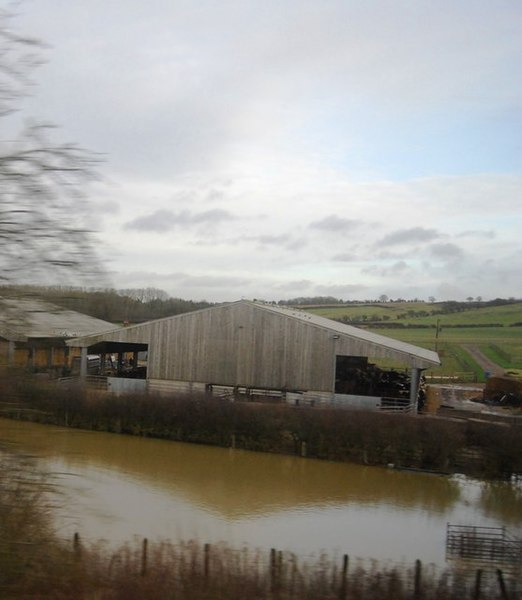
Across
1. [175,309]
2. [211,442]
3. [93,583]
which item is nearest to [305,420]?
[211,442]

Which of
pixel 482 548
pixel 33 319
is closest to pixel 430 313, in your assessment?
pixel 482 548

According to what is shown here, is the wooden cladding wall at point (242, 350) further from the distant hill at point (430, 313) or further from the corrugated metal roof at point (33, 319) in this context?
the distant hill at point (430, 313)

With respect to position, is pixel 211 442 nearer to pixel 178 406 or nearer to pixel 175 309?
pixel 178 406

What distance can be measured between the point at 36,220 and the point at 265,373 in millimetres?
23865

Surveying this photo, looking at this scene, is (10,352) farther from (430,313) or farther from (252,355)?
(430,313)

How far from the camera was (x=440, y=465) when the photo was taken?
75.9 ft

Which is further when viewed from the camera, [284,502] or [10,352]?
[284,502]

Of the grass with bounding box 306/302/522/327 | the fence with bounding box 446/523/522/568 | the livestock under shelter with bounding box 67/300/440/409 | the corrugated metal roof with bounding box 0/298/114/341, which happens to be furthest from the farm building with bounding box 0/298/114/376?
the grass with bounding box 306/302/522/327

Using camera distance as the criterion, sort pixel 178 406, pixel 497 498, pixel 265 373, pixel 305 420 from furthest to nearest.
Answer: pixel 265 373
pixel 178 406
pixel 305 420
pixel 497 498

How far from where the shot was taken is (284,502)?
1748 cm

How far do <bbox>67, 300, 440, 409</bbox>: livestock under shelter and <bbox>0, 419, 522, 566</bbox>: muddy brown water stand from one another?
4.21 metres

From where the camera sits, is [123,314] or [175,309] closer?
[123,314]

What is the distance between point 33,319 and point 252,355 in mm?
23929

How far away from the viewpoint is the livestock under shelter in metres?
27.2
